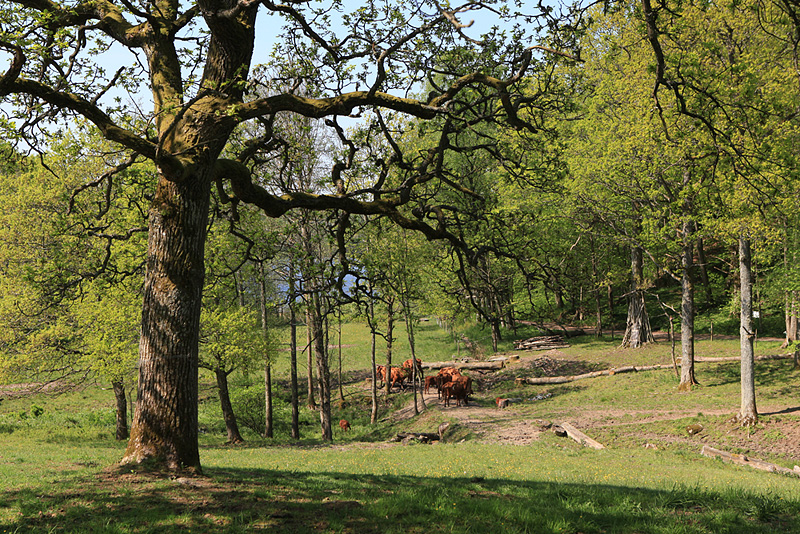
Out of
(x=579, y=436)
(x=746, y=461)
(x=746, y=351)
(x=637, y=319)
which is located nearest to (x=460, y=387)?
(x=579, y=436)

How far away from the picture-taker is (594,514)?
6.73 m

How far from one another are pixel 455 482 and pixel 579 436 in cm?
1090

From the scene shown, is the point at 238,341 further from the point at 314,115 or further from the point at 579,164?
the point at 579,164

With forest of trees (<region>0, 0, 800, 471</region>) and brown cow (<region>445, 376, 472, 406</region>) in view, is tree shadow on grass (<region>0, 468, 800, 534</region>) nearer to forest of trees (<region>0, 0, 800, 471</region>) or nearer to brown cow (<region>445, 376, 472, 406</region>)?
forest of trees (<region>0, 0, 800, 471</region>)

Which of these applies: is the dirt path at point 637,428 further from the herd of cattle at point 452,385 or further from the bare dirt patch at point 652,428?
the herd of cattle at point 452,385

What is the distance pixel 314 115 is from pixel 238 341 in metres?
14.1

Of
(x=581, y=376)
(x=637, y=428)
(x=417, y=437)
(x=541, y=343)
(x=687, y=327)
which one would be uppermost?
(x=687, y=327)

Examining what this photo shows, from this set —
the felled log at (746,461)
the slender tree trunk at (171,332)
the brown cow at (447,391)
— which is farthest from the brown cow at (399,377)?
the slender tree trunk at (171,332)

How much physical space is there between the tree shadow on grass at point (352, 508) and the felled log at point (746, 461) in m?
7.54

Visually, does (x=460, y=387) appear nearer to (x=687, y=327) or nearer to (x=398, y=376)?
(x=398, y=376)

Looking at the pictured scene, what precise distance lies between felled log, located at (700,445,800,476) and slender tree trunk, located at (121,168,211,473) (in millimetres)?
14320

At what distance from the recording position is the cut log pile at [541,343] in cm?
3650

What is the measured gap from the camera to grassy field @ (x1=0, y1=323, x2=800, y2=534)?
5.90 metres

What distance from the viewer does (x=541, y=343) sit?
37312 millimetres
